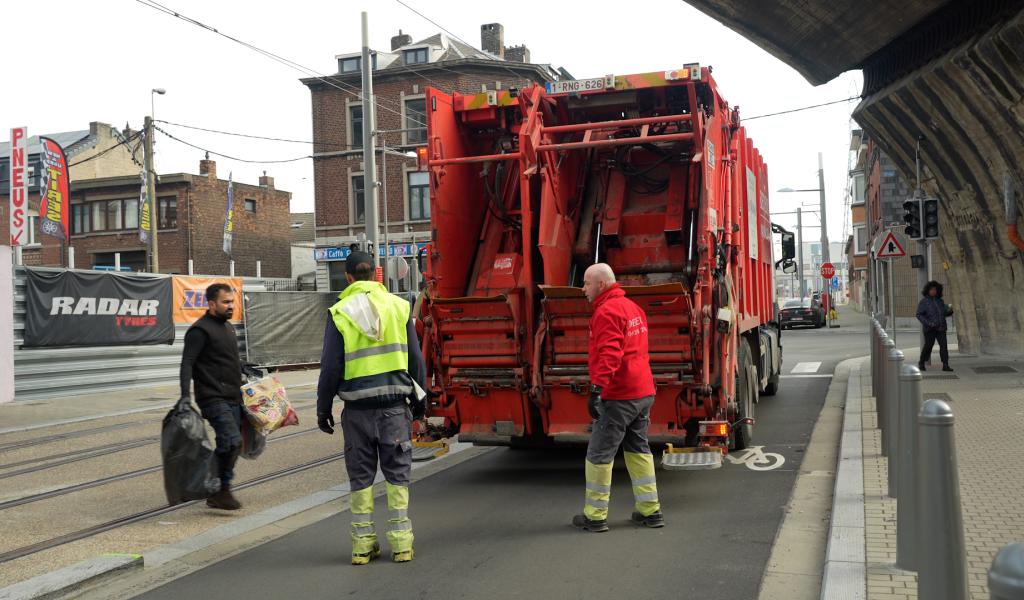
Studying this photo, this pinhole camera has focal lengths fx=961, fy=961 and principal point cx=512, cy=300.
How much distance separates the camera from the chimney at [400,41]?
1770 inches

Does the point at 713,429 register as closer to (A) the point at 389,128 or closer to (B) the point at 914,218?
(B) the point at 914,218

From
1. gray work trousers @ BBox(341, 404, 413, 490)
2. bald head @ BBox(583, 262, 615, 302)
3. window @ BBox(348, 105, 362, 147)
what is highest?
window @ BBox(348, 105, 362, 147)

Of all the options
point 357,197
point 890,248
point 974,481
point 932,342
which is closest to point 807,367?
point 932,342

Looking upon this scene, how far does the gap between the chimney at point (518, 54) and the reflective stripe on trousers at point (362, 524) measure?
41.0 m

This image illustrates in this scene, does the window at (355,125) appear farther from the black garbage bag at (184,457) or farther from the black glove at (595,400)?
the black glove at (595,400)

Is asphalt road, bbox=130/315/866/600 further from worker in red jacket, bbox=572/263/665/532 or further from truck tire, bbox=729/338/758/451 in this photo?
truck tire, bbox=729/338/758/451

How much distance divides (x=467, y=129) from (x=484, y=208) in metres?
0.72

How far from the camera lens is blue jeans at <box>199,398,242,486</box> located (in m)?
6.87

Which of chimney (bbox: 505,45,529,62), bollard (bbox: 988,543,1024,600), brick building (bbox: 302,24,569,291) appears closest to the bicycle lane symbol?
bollard (bbox: 988,543,1024,600)

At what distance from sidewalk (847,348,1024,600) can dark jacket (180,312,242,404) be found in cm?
439

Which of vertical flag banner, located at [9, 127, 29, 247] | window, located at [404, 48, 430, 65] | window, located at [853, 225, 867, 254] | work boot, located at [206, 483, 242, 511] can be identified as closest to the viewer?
work boot, located at [206, 483, 242, 511]

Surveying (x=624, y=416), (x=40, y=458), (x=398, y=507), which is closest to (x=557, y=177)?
(x=624, y=416)

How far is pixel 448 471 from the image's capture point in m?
8.67

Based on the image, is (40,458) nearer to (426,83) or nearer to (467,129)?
(467,129)
